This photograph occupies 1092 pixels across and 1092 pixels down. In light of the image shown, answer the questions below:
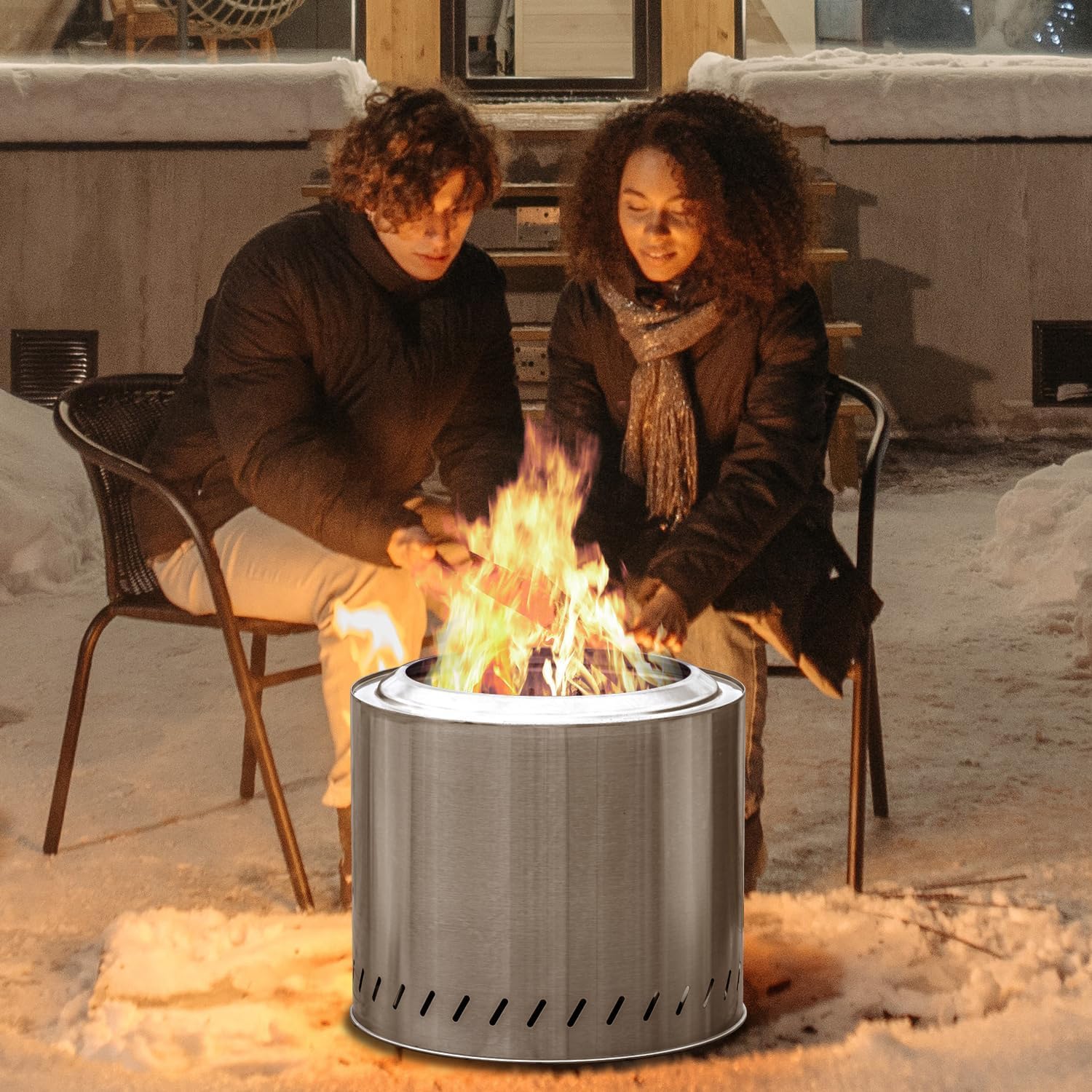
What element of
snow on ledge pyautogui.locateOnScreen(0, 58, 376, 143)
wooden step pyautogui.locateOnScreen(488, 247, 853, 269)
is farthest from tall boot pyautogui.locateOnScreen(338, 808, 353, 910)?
snow on ledge pyautogui.locateOnScreen(0, 58, 376, 143)

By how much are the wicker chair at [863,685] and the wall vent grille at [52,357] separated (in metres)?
5.95

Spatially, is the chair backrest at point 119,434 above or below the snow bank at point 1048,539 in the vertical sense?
above

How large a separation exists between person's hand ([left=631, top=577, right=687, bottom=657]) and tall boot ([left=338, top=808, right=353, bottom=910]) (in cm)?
58

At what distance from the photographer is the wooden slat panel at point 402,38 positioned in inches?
342

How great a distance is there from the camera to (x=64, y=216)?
26.9ft

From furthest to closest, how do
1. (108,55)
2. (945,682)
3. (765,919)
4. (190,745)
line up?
(108,55) < (945,682) < (190,745) < (765,919)

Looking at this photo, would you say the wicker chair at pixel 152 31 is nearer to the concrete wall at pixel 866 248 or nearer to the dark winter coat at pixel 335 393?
the concrete wall at pixel 866 248

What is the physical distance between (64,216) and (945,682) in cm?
571

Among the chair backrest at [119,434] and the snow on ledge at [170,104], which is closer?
the chair backrest at [119,434]

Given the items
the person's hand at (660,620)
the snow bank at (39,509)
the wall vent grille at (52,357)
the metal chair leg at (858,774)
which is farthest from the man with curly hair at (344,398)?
the wall vent grille at (52,357)

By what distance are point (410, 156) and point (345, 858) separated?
119 cm

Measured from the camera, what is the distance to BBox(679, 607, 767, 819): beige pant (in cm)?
273

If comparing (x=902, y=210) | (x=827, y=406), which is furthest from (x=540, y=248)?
(x=827, y=406)

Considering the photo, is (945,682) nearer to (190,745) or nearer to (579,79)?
(190,745)
